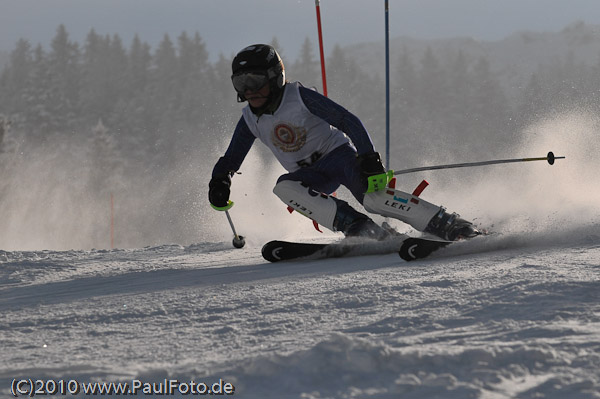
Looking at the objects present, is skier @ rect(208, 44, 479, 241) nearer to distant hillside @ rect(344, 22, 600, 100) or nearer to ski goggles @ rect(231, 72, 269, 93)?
ski goggles @ rect(231, 72, 269, 93)

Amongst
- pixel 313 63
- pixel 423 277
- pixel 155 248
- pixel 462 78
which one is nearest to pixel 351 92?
pixel 313 63

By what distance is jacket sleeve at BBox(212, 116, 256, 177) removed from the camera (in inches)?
186

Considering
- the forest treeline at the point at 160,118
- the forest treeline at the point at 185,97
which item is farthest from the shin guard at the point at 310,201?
the forest treeline at the point at 185,97

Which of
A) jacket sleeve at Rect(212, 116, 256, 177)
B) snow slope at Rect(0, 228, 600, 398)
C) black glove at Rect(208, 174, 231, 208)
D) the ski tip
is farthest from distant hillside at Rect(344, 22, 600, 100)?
snow slope at Rect(0, 228, 600, 398)

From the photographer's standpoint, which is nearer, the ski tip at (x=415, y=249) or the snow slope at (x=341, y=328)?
the snow slope at (x=341, y=328)

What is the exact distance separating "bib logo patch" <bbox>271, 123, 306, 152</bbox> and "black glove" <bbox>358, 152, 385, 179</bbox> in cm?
55

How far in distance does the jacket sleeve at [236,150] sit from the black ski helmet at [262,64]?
511mm

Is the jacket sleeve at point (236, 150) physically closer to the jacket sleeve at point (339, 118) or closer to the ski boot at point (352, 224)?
the jacket sleeve at point (339, 118)

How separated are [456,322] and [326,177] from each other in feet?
8.81

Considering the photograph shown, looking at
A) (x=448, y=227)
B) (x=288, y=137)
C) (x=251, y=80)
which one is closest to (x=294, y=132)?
(x=288, y=137)

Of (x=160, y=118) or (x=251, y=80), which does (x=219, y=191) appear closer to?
(x=251, y=80)

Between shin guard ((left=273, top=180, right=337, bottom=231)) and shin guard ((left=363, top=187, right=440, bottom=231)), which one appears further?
shin guard ((left=273, top=180, right=337, bottom=231))

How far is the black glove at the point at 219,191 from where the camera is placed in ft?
15.1

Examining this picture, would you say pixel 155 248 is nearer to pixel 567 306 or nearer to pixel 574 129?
pixel 567 306
